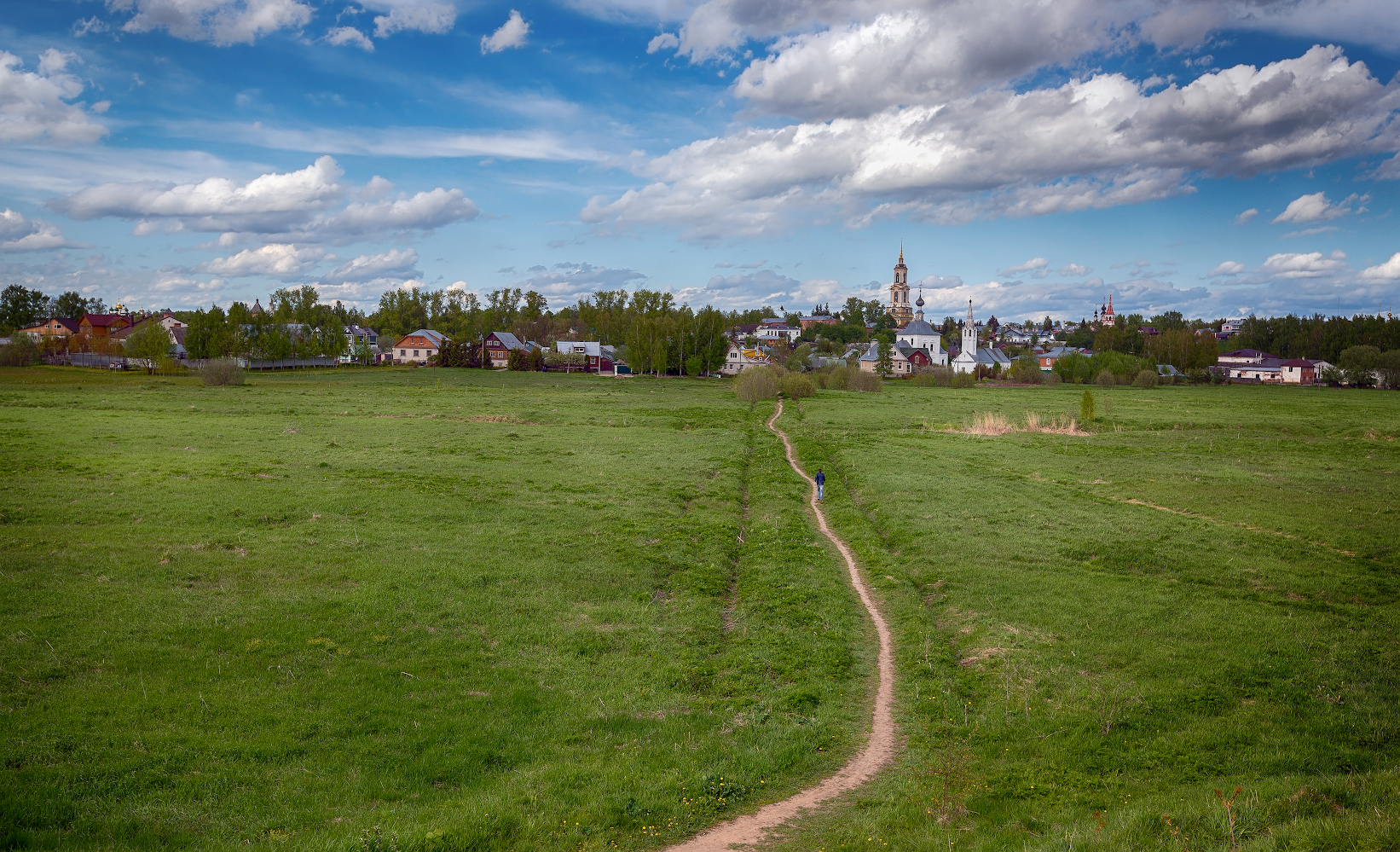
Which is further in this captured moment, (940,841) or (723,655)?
(723,655)

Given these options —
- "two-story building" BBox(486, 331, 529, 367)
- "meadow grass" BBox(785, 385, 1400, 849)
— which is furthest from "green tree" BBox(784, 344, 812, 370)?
"meadow grass" BBox(785, 385, 1400, 849)

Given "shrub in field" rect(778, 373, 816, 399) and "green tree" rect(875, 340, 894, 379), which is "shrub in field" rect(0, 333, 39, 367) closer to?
"shrub in field" rect(778, 373, 816, 399)

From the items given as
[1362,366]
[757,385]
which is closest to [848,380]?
[757,385]

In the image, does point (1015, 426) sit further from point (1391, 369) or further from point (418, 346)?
point (418, 346)

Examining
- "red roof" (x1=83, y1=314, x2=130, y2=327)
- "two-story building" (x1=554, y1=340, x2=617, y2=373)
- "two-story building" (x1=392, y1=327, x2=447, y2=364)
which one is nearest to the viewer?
"red roof" (x1=83, y1=314, x2=130, y2=327)

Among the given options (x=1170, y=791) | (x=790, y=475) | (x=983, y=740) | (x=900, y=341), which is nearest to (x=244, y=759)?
(x=983, y=740)

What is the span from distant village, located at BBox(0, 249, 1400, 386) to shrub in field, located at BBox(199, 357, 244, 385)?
2391 centimetres

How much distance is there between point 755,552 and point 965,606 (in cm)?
700

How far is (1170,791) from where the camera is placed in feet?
35.7

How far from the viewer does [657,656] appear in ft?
52.4

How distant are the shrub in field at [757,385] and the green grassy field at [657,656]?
167 feet

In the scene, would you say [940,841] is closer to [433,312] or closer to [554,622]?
[554,622]

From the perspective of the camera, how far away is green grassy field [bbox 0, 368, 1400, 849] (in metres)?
10.3

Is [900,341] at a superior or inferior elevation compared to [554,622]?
superior
